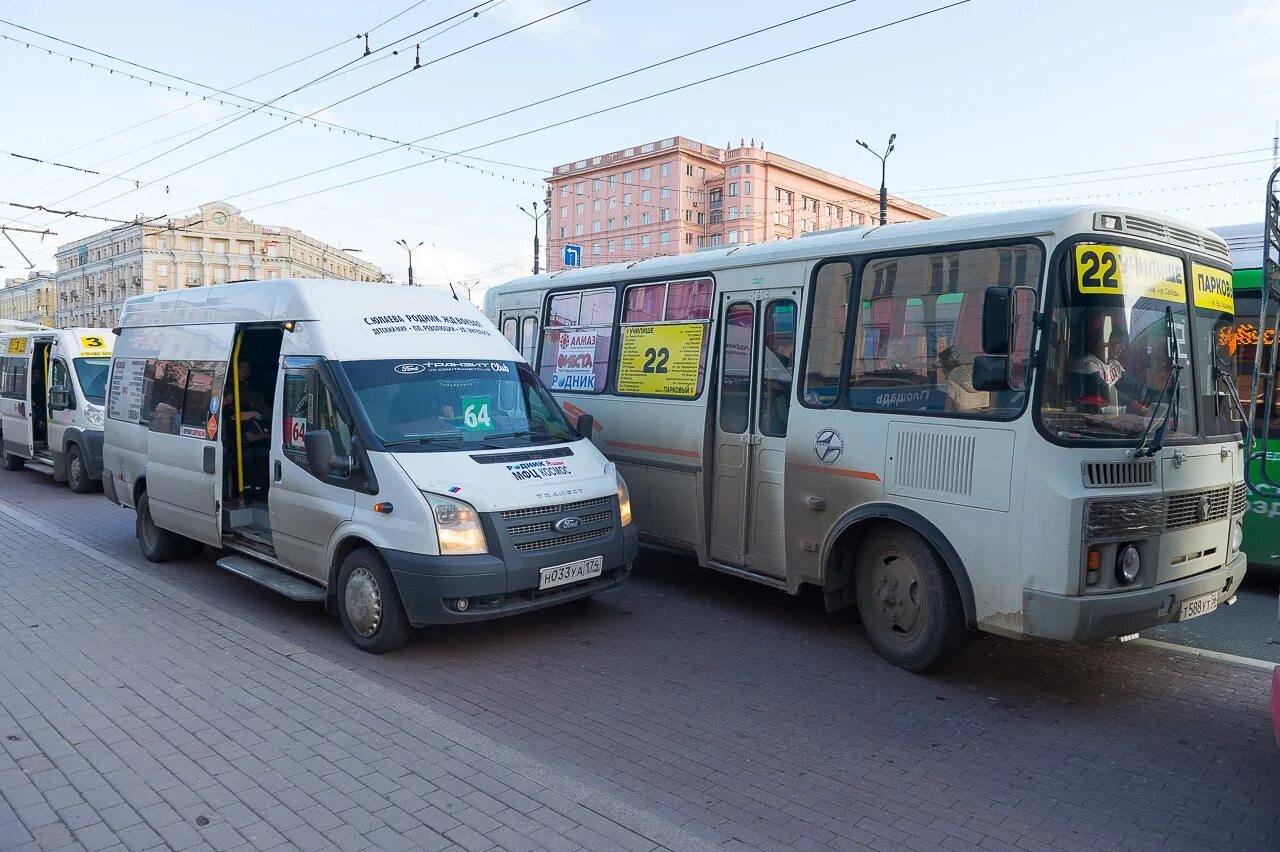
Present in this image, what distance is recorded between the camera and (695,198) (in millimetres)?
86125

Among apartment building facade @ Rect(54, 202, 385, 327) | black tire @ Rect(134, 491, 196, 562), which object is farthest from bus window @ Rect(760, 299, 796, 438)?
apartment building facade @ Rect(54, 202, 385, 327)

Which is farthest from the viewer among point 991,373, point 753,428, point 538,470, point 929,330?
point 753,428

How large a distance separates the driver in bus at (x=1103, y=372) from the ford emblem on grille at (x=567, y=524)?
3.38 metres

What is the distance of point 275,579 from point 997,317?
18.8 ft

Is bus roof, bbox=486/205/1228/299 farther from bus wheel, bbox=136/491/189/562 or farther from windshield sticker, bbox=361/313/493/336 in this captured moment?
bus wheel, bbox=136/491/189/562

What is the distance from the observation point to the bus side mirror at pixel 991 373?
5.33 m

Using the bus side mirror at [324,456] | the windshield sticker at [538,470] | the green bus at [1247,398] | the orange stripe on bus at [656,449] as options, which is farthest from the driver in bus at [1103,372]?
the bus side mirror at [324,456]

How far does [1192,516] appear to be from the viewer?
18.5ft

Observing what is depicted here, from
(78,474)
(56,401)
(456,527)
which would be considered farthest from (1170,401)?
(56,401)

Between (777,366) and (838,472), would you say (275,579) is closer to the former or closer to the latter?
(777,366)

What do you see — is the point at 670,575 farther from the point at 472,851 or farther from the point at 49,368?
the point at 49,368

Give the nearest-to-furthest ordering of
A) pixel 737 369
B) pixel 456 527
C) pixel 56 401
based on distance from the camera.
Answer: pixel 456 527 → pixel 737 369 → pixel 56 401

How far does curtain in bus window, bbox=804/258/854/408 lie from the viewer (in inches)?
258

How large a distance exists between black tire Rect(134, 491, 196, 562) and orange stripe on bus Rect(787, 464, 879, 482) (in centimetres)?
638
